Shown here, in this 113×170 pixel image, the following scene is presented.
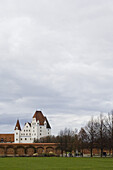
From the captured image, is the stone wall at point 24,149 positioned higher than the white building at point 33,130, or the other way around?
the white building at point 33,130

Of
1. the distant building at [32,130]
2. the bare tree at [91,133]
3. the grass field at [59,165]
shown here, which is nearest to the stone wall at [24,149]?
the bare tree at [91,133]

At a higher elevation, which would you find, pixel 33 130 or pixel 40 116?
pixel 40 116

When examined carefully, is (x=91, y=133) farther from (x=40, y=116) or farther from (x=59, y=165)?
(x=40, y=116)

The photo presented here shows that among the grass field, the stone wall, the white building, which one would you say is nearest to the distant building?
the white building

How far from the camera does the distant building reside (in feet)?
478

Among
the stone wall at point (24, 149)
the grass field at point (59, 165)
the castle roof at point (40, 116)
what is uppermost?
the castle roof at point (40, 116)

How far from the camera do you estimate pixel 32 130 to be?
149 meters

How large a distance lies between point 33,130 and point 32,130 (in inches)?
20.2

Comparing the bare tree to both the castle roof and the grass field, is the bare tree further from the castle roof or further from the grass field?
the castle roof

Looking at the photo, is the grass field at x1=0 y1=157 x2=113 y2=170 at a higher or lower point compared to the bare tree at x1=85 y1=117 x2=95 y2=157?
lower

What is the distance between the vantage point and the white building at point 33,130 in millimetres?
146625

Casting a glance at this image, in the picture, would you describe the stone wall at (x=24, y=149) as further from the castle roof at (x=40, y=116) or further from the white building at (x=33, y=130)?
the castle roof at (x=40, y=116)

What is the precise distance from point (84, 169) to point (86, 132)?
4308cm

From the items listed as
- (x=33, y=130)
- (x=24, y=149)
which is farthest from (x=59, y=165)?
(x=33, y=130)
